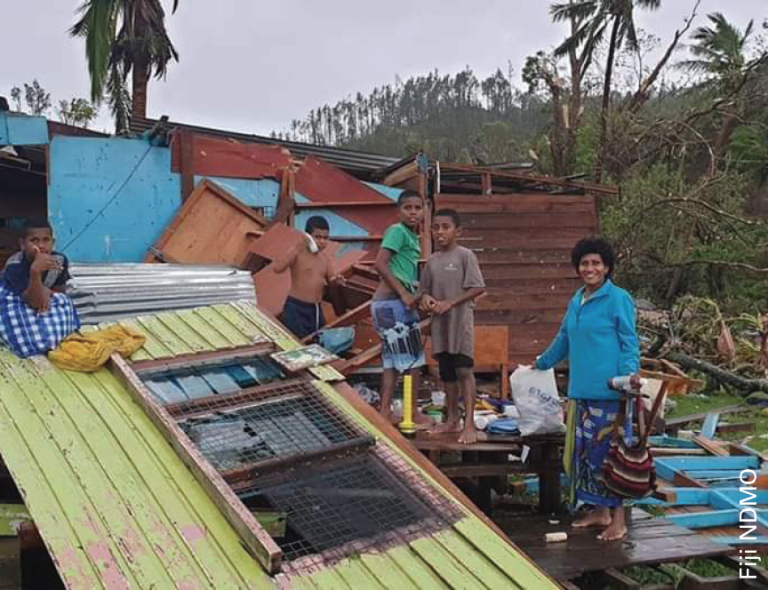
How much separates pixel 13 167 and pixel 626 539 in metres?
8.08

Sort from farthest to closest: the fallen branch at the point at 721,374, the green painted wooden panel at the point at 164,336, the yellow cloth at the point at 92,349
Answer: the fallen branch at the point at 721,374 → the green painted wooden panel at the point at 164,336 → the yellow cloth at the point at 92,349

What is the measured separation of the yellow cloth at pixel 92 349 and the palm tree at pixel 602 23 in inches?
597

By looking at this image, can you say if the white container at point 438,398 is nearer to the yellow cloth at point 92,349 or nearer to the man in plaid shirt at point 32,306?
the yellow cloth at point 92,349

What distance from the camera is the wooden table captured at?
4.43 m

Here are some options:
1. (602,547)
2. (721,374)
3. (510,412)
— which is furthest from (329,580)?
(721,374)

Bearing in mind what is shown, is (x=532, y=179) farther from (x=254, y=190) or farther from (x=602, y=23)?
(x=602, y=23)

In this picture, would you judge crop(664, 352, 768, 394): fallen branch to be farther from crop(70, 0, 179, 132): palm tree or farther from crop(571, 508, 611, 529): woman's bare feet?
crop(70, 0, 179, 132): palm tree

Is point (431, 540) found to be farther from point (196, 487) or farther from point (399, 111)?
point (399, 111)

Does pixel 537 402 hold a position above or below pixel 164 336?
below

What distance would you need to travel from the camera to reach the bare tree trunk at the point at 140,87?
47.6 ft

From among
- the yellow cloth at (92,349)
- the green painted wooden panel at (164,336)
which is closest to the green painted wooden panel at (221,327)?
the green painted wooden panel at (164,336)

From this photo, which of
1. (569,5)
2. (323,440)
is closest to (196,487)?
(323,440)

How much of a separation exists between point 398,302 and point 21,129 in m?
4.86

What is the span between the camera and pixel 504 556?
2.86m
